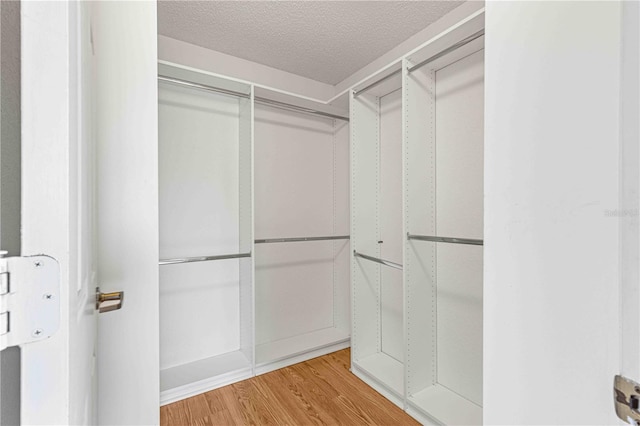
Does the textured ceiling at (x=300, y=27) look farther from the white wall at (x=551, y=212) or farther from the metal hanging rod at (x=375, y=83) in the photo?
the white wall at (x=551, y=212)

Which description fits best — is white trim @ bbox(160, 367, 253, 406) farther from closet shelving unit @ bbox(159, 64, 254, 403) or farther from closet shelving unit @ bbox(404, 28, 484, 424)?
closet shelving unit @ bbox(404, 28, 484, 424)

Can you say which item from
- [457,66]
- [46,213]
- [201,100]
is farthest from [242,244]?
[46,213]

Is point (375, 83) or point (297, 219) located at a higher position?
point (375, 83)

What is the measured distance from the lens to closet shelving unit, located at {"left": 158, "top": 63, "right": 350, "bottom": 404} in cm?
209

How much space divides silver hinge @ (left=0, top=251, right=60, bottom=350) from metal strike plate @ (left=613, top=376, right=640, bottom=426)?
762mm

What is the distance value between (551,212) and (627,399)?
30 cm

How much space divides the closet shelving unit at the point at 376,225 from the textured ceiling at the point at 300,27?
14.3 inches

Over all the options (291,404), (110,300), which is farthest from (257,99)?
(291,404)

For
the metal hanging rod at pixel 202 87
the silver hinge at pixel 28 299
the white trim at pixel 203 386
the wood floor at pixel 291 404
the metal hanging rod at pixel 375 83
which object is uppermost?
the metal hanging rod at pixel 375 83

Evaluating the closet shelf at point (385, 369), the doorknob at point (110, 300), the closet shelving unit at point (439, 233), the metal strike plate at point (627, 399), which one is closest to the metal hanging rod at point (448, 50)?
the closet shelving unit at point (439, 233)

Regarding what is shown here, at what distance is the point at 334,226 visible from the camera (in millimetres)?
2840

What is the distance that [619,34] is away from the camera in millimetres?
468

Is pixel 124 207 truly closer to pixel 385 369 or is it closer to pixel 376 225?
pixel 376 225

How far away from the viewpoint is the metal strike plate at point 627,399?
1.43ft
